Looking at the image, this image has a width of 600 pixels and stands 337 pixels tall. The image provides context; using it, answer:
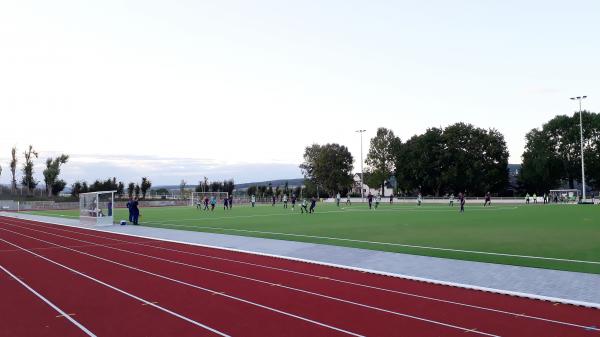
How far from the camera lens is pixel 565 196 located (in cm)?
5703

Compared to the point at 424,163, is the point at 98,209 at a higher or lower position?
lower

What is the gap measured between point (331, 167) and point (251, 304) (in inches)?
3721

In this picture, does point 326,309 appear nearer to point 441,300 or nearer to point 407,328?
point 407,328

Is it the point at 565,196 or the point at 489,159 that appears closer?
the point at 565,196

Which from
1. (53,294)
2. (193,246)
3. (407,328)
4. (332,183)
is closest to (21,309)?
(53,294)

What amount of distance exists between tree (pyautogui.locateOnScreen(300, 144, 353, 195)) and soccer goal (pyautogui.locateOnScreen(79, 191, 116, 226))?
2910 inches

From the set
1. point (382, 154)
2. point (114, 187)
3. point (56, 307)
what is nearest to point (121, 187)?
point (114, 187)

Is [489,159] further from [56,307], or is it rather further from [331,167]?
[56,307]

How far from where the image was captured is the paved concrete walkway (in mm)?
8812

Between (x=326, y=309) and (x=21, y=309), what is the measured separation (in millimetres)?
5125

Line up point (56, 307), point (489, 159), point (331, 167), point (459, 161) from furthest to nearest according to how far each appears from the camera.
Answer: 1. point (331, 167)
2. point (489, 159)
3. point (459, 161)
4. point (56, 307)

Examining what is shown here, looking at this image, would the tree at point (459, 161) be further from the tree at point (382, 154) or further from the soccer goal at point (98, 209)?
the soccer goal at point (98, 209)

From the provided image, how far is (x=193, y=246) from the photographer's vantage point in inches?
655

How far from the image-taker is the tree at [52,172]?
3292 inches
